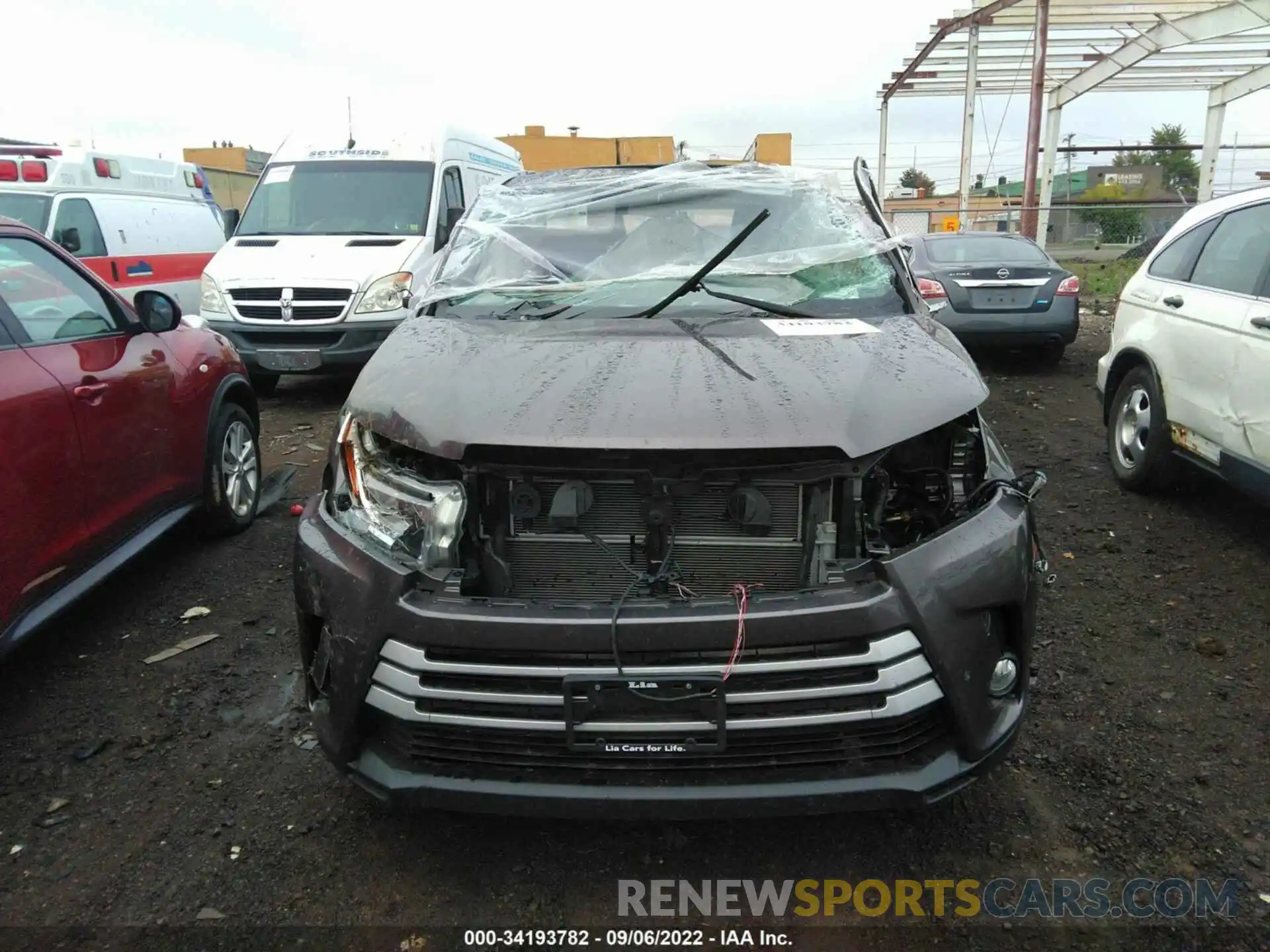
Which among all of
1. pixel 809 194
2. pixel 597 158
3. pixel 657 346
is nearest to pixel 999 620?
pixel 657 346

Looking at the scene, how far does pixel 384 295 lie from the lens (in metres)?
7.85

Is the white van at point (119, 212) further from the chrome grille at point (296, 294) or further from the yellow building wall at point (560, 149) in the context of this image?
the yellow building wall at point (560, 149)

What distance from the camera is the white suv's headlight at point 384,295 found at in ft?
25.6

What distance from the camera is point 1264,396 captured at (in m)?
4.05

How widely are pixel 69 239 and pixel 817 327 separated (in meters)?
8.65

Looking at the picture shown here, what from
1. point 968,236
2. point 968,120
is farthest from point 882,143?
point 968,236

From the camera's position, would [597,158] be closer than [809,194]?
No

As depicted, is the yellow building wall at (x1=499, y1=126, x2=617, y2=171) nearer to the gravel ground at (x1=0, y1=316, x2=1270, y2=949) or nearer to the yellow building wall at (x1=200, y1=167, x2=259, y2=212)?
the yellow building wall at (x1=200, y1=167, x2=259, y2=212)

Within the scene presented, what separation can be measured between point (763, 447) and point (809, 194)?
2091 millimetres

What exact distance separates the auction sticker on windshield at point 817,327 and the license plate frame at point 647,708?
1281 millimetres

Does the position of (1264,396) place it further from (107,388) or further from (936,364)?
(107,388)

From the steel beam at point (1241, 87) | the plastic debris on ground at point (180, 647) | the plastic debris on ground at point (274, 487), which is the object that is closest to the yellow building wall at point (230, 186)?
the plastic debris on ground at point (274, 487)

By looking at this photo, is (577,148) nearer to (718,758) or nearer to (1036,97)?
(1036,97)

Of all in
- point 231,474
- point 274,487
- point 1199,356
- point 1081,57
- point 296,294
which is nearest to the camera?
point 1199,356
